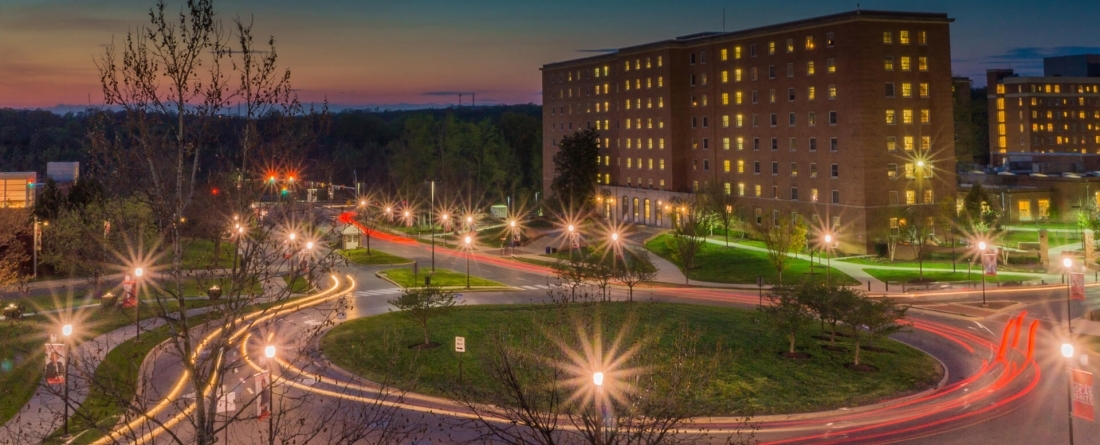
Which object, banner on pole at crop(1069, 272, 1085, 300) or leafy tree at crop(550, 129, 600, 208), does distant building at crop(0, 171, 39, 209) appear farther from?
banner on pole at crop(1069, 272, 1085, 300)

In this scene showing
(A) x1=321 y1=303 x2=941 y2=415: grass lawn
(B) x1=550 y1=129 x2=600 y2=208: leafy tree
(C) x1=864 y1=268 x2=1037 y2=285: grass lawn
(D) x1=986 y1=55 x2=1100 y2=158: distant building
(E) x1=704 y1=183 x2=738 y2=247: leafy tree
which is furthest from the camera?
(D) x1=986 y1=55 x2=1100 y2=158: distant building

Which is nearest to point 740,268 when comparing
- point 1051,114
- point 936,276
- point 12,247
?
point 936,276

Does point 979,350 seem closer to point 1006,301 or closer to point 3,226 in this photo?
point 1006,301

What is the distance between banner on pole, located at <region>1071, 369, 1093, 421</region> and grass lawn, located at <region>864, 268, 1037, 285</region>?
113ft

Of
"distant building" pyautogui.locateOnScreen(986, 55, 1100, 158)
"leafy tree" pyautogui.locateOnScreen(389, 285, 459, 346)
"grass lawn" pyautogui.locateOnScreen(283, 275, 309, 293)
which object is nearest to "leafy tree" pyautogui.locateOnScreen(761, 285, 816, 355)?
"leafy tree" pyautogui.locateOnScreen(389, 285, 459, 346)

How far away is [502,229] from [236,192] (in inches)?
3298

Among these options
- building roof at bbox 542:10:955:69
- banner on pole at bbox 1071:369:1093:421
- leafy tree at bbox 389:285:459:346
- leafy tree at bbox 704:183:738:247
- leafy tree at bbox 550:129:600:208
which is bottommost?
banner on pole at bbox 1071:369:1093:421

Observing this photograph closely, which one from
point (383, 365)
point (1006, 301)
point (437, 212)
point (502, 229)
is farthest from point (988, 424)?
point (437, 212)

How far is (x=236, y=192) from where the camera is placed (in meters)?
11.0

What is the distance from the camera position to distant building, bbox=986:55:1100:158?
14700 centimetres

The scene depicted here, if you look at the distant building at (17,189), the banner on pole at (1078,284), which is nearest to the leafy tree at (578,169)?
the distant building at (17,189)

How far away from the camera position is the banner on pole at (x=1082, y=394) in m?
18.4

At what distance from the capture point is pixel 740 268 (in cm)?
6072

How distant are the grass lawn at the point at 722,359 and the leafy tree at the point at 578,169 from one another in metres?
59.4
